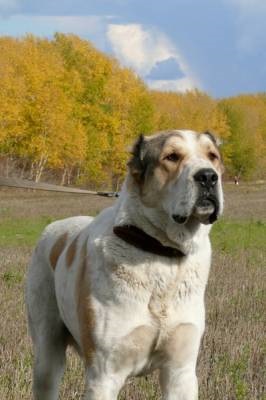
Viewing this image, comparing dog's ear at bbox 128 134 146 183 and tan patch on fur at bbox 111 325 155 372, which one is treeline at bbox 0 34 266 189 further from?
tan patch on fur at bbox 111 325 155 372

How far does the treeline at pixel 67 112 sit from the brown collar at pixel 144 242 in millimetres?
37212

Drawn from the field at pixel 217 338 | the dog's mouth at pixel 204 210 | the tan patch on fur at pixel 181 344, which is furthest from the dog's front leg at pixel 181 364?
the field at pixel 217 338

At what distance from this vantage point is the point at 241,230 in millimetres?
17578

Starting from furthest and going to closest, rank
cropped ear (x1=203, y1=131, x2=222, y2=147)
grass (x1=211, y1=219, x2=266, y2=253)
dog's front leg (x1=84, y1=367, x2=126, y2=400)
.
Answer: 1. grass (x1=211, y1=219, x2=266, y2=253)
2. cropped ear (x1=203, y1=131, x2=222, y2=147)
3. dog's front leg (x1=84, y1=367, x2=126, y2=400)

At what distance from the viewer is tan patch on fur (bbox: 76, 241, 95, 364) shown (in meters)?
4.03

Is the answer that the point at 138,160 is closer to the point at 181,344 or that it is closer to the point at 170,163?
the point at 170,163

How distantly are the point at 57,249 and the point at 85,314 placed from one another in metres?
0.91

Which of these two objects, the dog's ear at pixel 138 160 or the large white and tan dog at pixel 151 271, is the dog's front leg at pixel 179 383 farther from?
the dog's ear at pixel 138 160

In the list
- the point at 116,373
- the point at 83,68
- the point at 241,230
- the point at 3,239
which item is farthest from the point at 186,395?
the point at 83,68

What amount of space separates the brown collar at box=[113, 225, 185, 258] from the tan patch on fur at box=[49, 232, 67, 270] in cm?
78

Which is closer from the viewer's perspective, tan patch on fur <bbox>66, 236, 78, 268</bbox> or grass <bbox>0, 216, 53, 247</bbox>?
tan patch on fur <bbox>66, 236, 78, 268</bbox>

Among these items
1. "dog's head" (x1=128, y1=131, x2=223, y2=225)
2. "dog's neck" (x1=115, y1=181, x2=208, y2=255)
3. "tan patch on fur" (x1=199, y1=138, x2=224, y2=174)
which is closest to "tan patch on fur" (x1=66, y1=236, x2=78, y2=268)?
"dog's neck" (x1=115, y1=181, x2=208, y2=255)

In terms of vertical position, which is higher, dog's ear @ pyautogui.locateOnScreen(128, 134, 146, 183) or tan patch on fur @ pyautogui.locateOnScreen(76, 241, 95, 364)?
dog's ear @ pyautogui.locateOnScreen(128, 134, 146, 183)

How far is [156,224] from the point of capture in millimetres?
4156
